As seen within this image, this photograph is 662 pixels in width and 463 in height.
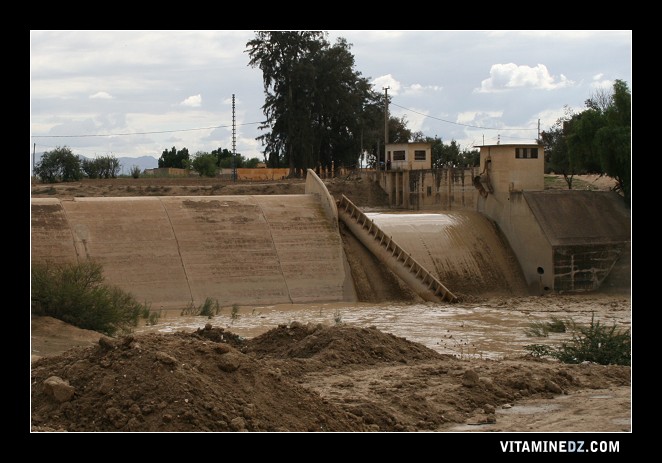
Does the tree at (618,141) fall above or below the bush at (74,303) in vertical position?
above

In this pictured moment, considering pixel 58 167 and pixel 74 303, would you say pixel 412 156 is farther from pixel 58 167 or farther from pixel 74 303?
pixel 74 303

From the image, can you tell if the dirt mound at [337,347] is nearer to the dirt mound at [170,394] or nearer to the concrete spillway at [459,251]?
the dirt mound at [170,394]

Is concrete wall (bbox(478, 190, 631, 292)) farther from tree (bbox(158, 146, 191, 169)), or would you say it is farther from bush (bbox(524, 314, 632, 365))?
tree (bbox(158, 146, 191, 169))

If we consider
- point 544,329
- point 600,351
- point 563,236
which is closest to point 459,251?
point 563,236

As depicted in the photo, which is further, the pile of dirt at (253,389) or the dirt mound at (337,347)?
the dirt mound at (337,347)

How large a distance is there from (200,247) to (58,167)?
29880 millimetres

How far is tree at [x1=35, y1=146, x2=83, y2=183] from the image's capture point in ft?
178

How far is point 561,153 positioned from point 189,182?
18744mm

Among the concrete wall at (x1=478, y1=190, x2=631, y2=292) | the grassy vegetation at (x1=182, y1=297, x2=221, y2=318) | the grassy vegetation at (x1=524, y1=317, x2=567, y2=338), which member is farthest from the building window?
the grassy vegetation at (x1=182, y1=297, x2=221, y2=318)

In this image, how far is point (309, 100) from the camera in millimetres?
55594

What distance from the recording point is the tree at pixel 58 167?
54375 millimetres

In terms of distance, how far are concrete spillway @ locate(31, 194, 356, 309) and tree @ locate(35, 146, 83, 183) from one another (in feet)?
89.4

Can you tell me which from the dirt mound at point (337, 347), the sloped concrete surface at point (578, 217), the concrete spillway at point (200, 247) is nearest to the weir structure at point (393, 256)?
the concrete spillway at point (200, 247)

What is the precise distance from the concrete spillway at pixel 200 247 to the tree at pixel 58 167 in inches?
1073
